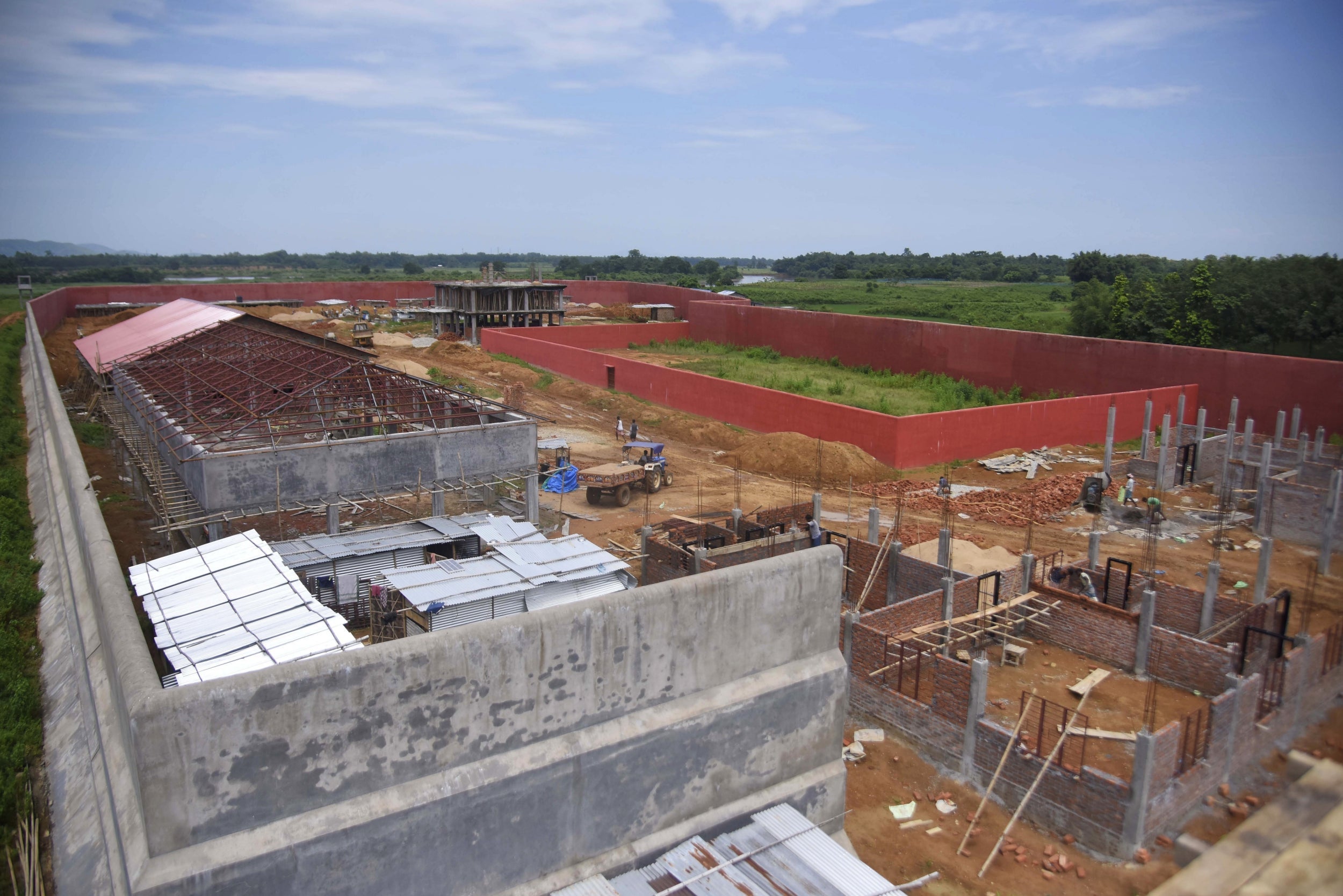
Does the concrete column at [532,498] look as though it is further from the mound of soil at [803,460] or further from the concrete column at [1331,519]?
the concrete column at [1331,519]

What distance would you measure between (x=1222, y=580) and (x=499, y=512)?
612 inches

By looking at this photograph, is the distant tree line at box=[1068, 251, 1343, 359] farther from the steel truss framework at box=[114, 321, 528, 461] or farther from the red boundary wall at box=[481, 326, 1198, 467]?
the steel truss framework at box=[114, 321, 528, 461]

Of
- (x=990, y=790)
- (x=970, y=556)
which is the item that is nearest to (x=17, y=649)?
(x=990, y=790)

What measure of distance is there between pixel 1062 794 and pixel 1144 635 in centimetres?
446

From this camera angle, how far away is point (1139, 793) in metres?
9.35

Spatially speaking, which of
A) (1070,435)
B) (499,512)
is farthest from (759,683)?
(1070,435)

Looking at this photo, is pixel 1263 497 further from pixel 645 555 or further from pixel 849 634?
pixel 645 555

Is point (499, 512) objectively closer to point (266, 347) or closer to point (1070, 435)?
point (266, 347)

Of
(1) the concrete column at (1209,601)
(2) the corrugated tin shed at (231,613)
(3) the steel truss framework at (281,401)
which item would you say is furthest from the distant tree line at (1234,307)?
(2) the corrugated tin shed at (231,613)

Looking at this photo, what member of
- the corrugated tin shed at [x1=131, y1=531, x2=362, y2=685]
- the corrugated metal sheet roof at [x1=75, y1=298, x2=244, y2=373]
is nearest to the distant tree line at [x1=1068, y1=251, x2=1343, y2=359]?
the corrugated tin shed at [x1=131, y1=531, x2=362, y2=685]

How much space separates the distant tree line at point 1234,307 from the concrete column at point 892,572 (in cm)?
2741

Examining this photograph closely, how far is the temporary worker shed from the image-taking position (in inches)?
490

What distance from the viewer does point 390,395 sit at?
2014 cm

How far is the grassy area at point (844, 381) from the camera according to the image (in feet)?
119
